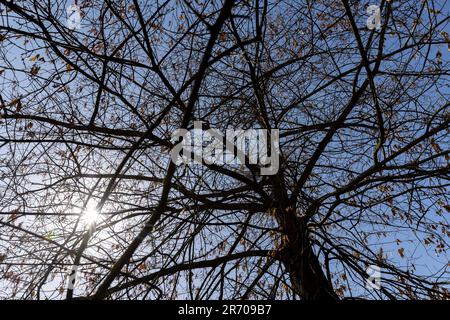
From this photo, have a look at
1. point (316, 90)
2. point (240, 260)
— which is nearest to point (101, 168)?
point (240, 260)

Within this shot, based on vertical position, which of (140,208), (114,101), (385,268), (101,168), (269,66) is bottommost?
(385,268)

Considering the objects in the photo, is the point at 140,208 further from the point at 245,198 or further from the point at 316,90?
the point at 316,90

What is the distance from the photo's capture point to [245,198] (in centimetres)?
447

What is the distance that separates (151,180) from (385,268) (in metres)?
2.77

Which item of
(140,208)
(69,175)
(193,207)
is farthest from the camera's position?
(140,208)

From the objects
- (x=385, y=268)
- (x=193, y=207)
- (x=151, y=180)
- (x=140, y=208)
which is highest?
(x=151, y=180)

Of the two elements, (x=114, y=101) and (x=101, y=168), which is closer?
(x=114, y=101)

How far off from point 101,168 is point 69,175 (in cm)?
47

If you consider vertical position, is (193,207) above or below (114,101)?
below
